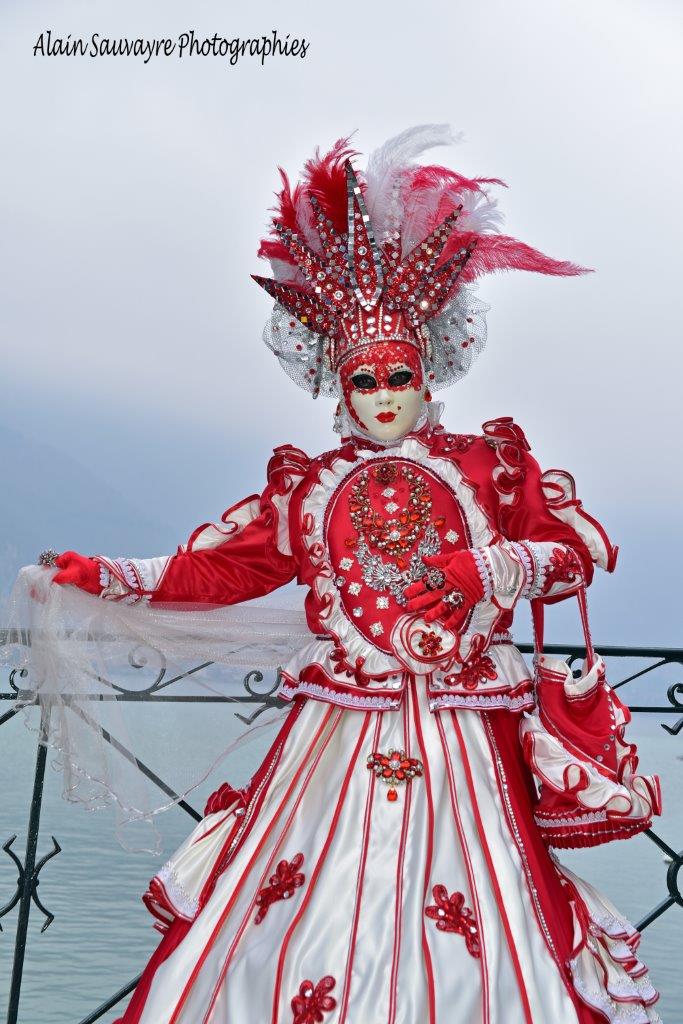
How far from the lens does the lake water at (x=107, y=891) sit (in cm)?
250

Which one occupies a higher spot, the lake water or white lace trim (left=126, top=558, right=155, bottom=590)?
white lace trim (left=126, top=558, right=155, bottom=590)

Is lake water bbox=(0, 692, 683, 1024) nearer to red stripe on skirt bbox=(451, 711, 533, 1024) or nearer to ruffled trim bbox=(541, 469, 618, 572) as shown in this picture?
red stripe on skirt bbox=(451, 711, 533, 1024)

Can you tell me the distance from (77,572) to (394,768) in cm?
76

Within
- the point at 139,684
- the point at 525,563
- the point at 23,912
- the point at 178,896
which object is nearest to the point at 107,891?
the point at 23,912

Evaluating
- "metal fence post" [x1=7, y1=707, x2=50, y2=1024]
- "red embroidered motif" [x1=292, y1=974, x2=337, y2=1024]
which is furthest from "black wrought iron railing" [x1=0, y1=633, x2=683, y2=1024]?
"red embroidered motif" [x1=292, y1=974, x2=337, y2=1024]

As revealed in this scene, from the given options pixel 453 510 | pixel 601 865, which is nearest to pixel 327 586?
pixel 453 510

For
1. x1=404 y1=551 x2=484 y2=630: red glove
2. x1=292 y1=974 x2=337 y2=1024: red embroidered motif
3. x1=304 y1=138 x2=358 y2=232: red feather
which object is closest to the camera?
x1=292 y1=974 x2=337 y2=1024: red embroidered motif

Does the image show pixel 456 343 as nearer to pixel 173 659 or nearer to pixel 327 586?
pixel 327 586

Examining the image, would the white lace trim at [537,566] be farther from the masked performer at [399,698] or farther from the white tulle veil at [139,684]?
the white tulle veil at [139,684]

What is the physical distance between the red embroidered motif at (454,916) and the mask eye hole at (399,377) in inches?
39.9

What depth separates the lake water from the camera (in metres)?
2.50

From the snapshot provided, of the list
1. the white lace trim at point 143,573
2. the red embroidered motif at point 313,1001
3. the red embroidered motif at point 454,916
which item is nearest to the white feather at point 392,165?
the white lace trim at point 143,573

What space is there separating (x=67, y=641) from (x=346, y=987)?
872mm

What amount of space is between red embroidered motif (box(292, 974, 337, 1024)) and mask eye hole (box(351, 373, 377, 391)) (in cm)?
115
